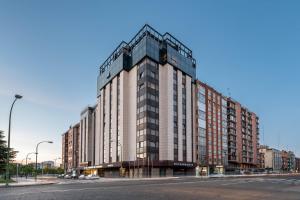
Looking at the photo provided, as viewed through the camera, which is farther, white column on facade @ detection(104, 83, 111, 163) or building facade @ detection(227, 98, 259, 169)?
building facade @ detection(227, 98, 259, 169)

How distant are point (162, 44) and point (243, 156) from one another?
75.1 m

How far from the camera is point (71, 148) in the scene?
17512cm

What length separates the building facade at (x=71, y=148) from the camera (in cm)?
16750

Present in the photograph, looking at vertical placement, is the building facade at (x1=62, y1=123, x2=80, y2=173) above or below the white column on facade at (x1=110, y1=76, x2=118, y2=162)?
below

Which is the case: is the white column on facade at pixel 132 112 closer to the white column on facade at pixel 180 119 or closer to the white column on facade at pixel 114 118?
the white column on facade at pixel 114 118

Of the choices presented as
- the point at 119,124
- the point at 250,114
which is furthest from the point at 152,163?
the point at 250,114

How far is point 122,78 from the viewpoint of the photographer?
102 meters

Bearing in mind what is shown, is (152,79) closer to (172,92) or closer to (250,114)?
(172,92)

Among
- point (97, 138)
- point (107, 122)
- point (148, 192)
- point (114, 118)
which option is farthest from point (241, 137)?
point (148, 192)

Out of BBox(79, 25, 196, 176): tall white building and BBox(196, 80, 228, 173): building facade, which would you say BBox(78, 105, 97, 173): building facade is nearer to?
BBox(79, 25, 196, 176): tall white building

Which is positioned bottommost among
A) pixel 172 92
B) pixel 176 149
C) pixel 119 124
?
pixel 176 149

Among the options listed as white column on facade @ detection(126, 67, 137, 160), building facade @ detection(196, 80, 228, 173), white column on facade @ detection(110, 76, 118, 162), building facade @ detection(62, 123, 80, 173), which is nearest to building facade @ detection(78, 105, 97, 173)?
building facade @ detection(62, 123, 80, 173)

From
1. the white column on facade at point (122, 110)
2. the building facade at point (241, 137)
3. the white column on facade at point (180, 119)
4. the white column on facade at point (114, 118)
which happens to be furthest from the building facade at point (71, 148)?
the white column on facade at point (180, 119)

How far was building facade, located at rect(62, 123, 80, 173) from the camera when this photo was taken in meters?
168
